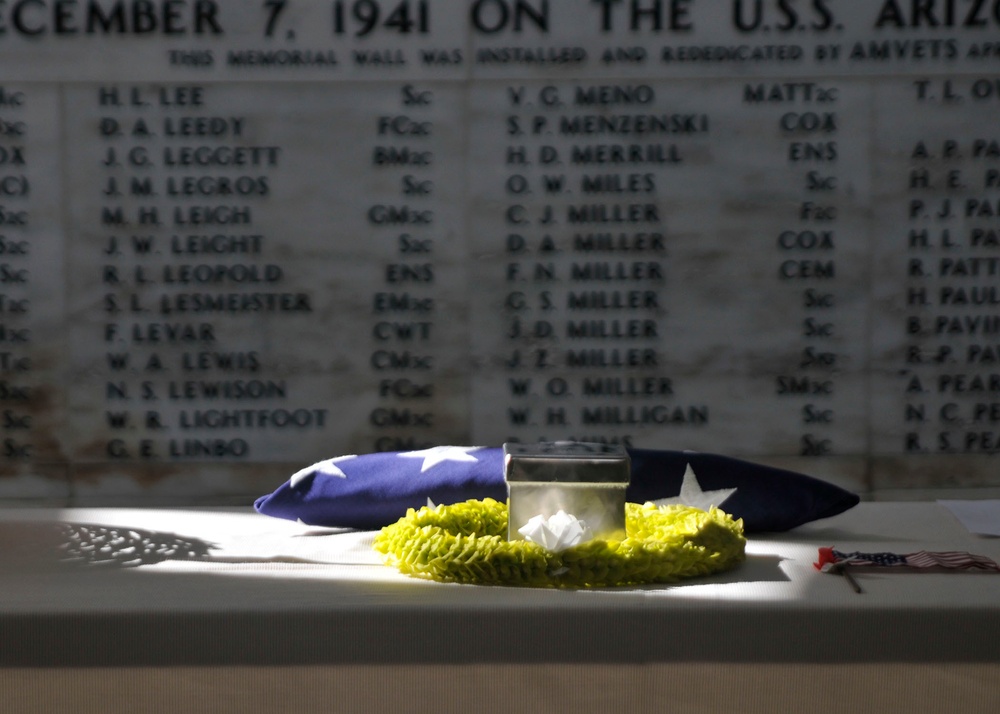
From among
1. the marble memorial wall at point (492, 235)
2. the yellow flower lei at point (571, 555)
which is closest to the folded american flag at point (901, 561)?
the yellow flower lei at point (571, 555)

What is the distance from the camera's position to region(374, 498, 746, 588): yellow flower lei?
1571mm

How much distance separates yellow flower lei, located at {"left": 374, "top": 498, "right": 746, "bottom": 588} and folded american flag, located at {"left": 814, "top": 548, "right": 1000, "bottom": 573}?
13 cm

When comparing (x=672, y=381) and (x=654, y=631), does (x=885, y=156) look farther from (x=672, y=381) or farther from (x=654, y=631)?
(x=654, y=631)

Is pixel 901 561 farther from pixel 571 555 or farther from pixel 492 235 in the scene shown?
pixel 492 235

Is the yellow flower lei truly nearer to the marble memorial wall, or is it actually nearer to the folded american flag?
the folded american flag

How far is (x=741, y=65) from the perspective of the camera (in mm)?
3719

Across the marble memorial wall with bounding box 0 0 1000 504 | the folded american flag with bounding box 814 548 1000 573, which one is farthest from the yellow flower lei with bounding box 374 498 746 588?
the marble memorial wall with bounding box 0 0 1000 504

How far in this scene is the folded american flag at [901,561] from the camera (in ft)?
5.41

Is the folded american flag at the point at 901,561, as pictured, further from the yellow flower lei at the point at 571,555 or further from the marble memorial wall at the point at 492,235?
the marble memorial wall at the point at 492,235

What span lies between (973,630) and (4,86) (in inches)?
137

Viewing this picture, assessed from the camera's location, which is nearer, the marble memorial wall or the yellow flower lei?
the yellow flower lei

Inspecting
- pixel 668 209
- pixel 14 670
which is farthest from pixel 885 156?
pixel 14 670

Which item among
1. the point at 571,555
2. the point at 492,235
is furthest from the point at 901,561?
the point at 492,235

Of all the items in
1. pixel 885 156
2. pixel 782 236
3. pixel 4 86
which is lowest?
pixel 782 236
